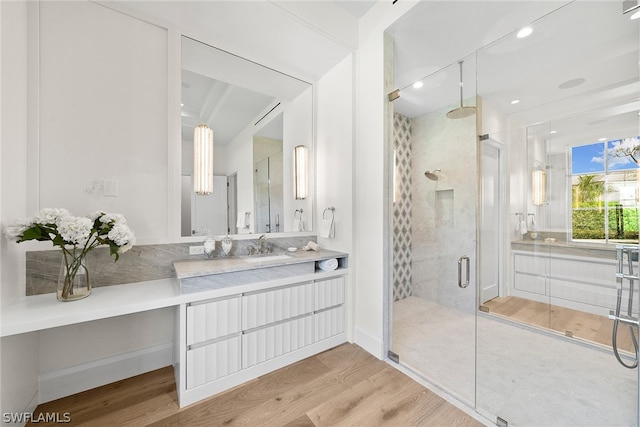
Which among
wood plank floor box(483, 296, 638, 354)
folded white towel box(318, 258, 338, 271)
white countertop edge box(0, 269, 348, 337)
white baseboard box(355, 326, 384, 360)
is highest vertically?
folded white towel box(318, 258, 338, 271)

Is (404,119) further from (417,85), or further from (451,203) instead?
(451,203)

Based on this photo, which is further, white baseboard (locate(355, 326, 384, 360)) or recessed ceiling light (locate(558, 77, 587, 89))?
white baseboard (locate(355, 326, 384, 360))

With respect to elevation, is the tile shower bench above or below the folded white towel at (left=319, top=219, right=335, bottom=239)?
below

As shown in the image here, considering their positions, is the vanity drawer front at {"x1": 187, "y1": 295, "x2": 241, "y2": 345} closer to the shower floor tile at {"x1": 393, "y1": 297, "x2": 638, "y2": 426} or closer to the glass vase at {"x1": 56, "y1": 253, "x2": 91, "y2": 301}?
the glass vase at {"x1": 56, "y1": 253, "x2": 91, "y2": 301}

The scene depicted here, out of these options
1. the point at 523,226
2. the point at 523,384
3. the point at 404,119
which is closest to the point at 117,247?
the point at 404,119

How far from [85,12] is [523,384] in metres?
4.04

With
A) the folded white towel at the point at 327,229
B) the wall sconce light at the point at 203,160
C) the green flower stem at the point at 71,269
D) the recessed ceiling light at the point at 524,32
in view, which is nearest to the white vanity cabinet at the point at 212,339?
the green flower stem at the point at 71,269

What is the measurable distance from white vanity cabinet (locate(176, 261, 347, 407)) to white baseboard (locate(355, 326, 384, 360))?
0.47 feet

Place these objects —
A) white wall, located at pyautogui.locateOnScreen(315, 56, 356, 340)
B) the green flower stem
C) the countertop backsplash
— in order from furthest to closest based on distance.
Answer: white wall, located at pyautogui.locateOnScreen(315, 56, 356, 340) → the countertop backsplash → the green flower stem

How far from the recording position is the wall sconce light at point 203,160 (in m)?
2.05

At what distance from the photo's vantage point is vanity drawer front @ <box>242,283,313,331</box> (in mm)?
1765

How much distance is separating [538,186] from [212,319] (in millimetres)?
2597

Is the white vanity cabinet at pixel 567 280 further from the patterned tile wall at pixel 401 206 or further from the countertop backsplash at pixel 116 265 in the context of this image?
the countertop backsplash at pixel 116 265

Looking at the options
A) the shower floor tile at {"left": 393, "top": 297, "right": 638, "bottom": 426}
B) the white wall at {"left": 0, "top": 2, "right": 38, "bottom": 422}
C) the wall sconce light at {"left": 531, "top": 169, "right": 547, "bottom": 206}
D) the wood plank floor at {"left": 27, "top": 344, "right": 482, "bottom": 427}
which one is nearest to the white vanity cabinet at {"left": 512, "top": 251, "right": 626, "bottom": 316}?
the shower floor tile at {"left": 393, "top": 297, "right": 638, "bottom": 426}
